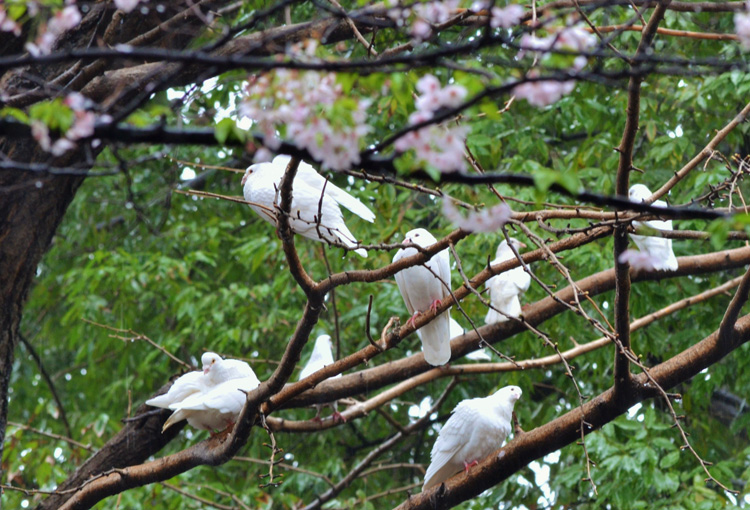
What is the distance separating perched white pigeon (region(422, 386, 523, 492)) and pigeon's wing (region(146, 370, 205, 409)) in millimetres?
1262

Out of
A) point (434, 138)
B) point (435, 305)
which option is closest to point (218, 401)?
point (435, 305)

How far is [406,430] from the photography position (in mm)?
4828

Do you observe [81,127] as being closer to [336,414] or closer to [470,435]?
[470,435]

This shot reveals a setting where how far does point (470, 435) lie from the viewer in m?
3.96

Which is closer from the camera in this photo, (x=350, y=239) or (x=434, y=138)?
(x=434, y=138)

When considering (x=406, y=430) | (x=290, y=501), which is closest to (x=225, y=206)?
(x=290, y=501)

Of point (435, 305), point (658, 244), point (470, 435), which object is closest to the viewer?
point (435, 305)

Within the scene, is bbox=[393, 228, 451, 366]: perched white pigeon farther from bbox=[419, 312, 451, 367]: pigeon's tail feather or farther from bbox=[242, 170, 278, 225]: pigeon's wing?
bbox=[242, 170, 278, 225]: pigeon's wing

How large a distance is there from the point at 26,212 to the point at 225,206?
4331mm

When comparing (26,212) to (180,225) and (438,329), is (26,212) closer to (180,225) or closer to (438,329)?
(438,329)

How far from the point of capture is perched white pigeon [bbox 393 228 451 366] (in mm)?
4234

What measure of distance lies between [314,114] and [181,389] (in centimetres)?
305

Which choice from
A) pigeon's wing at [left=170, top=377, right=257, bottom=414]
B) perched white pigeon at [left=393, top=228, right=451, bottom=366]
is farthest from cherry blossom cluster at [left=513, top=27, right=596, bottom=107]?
pigeon's wing at [left=170, top=377, right=257, bottom=414]

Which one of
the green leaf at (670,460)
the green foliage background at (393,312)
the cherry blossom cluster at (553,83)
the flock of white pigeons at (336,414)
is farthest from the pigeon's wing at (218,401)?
the cherry blossom cluster at (553,83)
